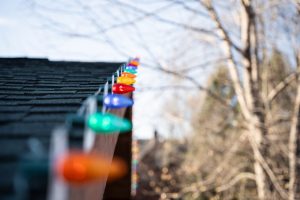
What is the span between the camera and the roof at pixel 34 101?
49.0 inches

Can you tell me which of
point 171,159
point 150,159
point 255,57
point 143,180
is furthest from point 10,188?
point 150,159

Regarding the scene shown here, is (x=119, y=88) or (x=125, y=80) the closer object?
(x=119, y=88)

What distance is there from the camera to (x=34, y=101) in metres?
2.46

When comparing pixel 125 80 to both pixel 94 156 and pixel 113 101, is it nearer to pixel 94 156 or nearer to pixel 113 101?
pixel 113 101

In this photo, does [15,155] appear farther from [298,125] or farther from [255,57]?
[298,125]

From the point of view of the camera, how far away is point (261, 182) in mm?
6250

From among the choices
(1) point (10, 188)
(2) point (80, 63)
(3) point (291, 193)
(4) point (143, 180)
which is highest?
(2) point (80, 63)

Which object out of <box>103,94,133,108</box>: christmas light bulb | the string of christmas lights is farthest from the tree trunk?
<box>103,94,133,108</box>: christmas light bulb

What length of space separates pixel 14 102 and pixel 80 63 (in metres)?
2.27

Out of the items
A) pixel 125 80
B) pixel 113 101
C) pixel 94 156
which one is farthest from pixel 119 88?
pixel 94 156

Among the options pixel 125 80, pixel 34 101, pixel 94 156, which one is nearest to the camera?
pixel 94 156

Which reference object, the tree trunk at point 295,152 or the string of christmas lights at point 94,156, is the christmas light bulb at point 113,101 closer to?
the string of christmas lights at point 94,156

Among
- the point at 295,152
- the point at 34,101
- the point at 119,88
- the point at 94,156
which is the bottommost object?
the point at 295,152

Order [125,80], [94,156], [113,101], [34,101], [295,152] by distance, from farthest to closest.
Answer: [295,152], [125,80], [34,101], [113,101], [94,156]
